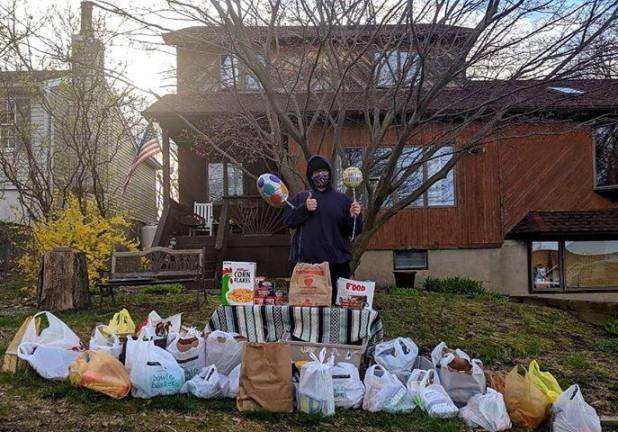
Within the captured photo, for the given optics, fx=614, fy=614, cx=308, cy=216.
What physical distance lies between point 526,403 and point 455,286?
7.81 meters

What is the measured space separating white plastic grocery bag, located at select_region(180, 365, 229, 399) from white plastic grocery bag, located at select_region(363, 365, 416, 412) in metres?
1.08

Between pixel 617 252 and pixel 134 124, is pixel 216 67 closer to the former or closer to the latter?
pixel 134 124

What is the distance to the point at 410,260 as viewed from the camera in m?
13.1

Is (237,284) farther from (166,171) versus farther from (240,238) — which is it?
(166,171)

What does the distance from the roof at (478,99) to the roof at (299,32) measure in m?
0.84

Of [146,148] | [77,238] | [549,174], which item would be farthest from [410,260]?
[77,238]

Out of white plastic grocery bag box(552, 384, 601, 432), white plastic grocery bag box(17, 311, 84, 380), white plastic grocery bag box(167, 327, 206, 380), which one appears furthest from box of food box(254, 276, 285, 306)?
white plastic grocery bag box(552, 384, 601, 432)

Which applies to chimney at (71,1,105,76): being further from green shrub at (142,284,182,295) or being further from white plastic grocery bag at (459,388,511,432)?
white plastic grocery bag at (459,388,511,432)

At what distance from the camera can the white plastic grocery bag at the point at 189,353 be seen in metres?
4.88

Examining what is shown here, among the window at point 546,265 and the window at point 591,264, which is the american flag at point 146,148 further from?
the window at point 591,264

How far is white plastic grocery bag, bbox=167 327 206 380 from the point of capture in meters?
4.88

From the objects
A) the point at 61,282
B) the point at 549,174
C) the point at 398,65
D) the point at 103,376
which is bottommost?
the point at 103,376

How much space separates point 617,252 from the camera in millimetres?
13445

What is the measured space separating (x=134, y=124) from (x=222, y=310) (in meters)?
8.76
